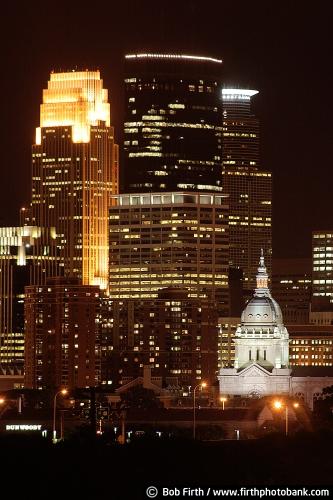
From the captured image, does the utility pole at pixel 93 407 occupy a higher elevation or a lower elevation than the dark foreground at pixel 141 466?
higher

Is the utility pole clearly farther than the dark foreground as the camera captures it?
Yes

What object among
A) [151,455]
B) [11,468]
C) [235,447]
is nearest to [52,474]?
[11,468]

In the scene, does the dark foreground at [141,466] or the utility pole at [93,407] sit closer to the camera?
the dark foreground at [141,466]

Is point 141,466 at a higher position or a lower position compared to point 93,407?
lower

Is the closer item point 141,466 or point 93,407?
point 141,466

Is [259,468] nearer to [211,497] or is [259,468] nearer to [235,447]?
[235,447]

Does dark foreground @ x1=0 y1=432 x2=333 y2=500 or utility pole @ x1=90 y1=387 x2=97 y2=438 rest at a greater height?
utility pole @ x1=90 y1=387 x2=97 y2=438

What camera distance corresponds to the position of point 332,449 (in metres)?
195

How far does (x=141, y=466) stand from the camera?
565 feet

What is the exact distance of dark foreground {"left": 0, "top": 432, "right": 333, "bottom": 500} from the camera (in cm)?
16188

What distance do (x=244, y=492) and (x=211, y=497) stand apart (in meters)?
3.87

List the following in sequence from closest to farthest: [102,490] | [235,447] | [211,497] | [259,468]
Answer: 1. [211,497]
2. [102,490]
3. [259,468]
4. [235,447]

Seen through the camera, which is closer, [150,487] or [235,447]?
[150,487]

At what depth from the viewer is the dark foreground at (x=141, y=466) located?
161875 mm
